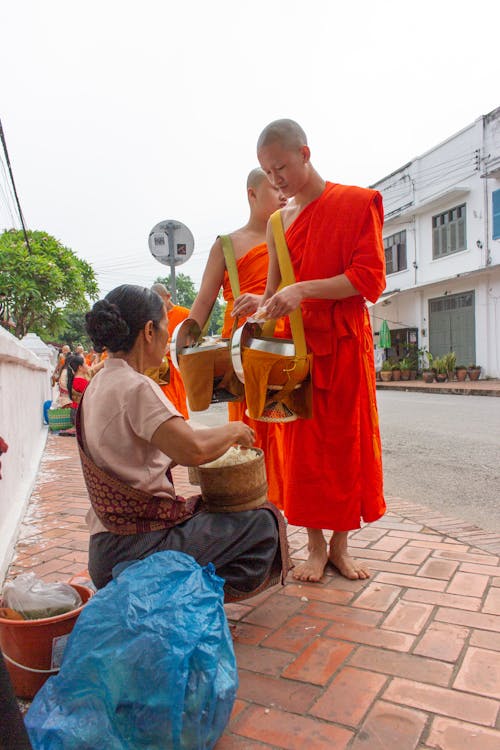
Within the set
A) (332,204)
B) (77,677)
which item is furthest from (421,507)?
(77,677)

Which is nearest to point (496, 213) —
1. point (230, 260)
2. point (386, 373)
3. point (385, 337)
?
point (385, 337)

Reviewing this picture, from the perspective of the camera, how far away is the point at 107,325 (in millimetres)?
1907

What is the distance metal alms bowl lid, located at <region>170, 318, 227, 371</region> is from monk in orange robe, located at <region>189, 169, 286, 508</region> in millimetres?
159

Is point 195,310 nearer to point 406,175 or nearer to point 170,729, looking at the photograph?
point 170,729

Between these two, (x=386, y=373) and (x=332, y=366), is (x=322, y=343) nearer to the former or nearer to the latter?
(x=332, y=366)

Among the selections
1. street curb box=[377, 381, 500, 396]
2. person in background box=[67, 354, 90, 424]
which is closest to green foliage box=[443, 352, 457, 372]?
street curb box=[377, 381, 500, 396]

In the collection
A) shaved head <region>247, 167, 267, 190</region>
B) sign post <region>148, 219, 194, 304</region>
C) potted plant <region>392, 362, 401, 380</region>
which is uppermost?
sign post <region>148, 219, 194, 304</region>

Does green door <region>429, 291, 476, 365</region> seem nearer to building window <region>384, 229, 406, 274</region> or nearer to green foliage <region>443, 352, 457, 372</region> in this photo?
green foliage <region>443, 352, 457, 372</region>

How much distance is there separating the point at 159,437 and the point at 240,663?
80 centimetres

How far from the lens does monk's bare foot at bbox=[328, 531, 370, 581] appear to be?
264cm

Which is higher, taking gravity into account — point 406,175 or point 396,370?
point 406,175

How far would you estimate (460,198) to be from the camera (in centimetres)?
1848

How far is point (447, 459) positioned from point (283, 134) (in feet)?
13.7

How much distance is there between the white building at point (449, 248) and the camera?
1739 centimetres
